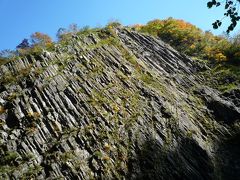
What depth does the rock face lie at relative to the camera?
17000 millimetres

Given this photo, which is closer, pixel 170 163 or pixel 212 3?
pixel 212 3

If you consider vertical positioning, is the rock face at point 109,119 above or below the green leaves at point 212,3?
above

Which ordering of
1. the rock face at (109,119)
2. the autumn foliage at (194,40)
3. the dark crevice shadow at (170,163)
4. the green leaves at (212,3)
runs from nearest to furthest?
the green leaves at (212,3)
the rock face at (109,119)
the dark crevice shadow at (170,163)
the autumn foliage at (194,40)

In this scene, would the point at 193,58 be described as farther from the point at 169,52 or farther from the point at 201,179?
the point at 201,179

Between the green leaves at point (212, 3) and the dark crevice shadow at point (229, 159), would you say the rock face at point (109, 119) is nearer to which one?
the dark crevice shadow at point (229, 159)

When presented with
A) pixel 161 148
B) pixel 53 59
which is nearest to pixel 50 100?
Answer: pixel 53 59

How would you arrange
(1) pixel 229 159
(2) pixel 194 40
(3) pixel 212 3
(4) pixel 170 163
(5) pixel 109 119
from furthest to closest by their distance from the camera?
(2) pixel 194 40
(5) pixel 109 119
(1) pixel 229 159
(4) pixel 170 163
(3) pixel 212 3

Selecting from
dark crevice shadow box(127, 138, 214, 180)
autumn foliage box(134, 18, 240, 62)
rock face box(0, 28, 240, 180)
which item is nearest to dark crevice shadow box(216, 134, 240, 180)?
rock face box(0, 28, 240, 180)

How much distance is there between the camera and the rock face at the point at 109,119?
17000mm

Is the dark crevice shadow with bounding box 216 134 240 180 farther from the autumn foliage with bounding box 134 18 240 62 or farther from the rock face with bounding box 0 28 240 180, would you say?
the autumn foliage with bounding box 134 18 240 62

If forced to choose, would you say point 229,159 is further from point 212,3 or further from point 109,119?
point 212,3

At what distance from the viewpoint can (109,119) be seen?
65.3ft

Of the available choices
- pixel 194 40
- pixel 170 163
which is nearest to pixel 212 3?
pixel 170 163

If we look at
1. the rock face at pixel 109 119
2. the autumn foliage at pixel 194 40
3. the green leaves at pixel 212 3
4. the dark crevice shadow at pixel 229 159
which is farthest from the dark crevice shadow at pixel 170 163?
the autumn foliage at pixel 194 40
